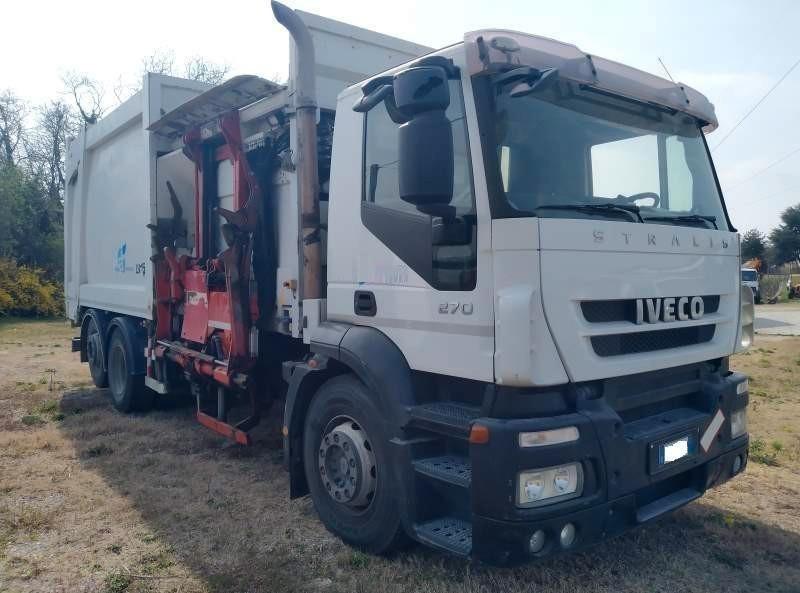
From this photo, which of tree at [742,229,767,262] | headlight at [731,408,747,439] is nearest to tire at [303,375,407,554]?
headlight at [731,408,747,439]

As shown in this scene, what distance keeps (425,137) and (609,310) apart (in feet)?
3.91

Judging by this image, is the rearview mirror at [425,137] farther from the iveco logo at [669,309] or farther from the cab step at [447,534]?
the cab step at [447,534]

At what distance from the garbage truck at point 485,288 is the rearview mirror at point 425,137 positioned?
10 mm

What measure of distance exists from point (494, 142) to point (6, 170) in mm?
27959

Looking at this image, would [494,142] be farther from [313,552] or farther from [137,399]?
[137,399]

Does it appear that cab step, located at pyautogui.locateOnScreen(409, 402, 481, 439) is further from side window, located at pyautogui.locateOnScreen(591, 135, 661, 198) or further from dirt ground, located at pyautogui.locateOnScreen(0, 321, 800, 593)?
side window, located at pyautogui.locateOnScreen(591, 135, 661, 198)

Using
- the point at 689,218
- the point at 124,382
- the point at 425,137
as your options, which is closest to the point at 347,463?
the point at 425,137

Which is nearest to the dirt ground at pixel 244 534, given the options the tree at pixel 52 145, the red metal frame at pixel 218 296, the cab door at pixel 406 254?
the red metal frame at pixel 218 296

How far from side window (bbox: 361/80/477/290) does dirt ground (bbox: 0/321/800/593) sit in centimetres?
162

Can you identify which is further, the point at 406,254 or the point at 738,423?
the point at 738,423

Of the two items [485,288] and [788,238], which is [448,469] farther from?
[788,238]

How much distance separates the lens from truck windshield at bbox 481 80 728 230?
10.1 ft

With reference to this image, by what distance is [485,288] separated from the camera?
3.03 meters

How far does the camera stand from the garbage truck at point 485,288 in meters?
2.91
